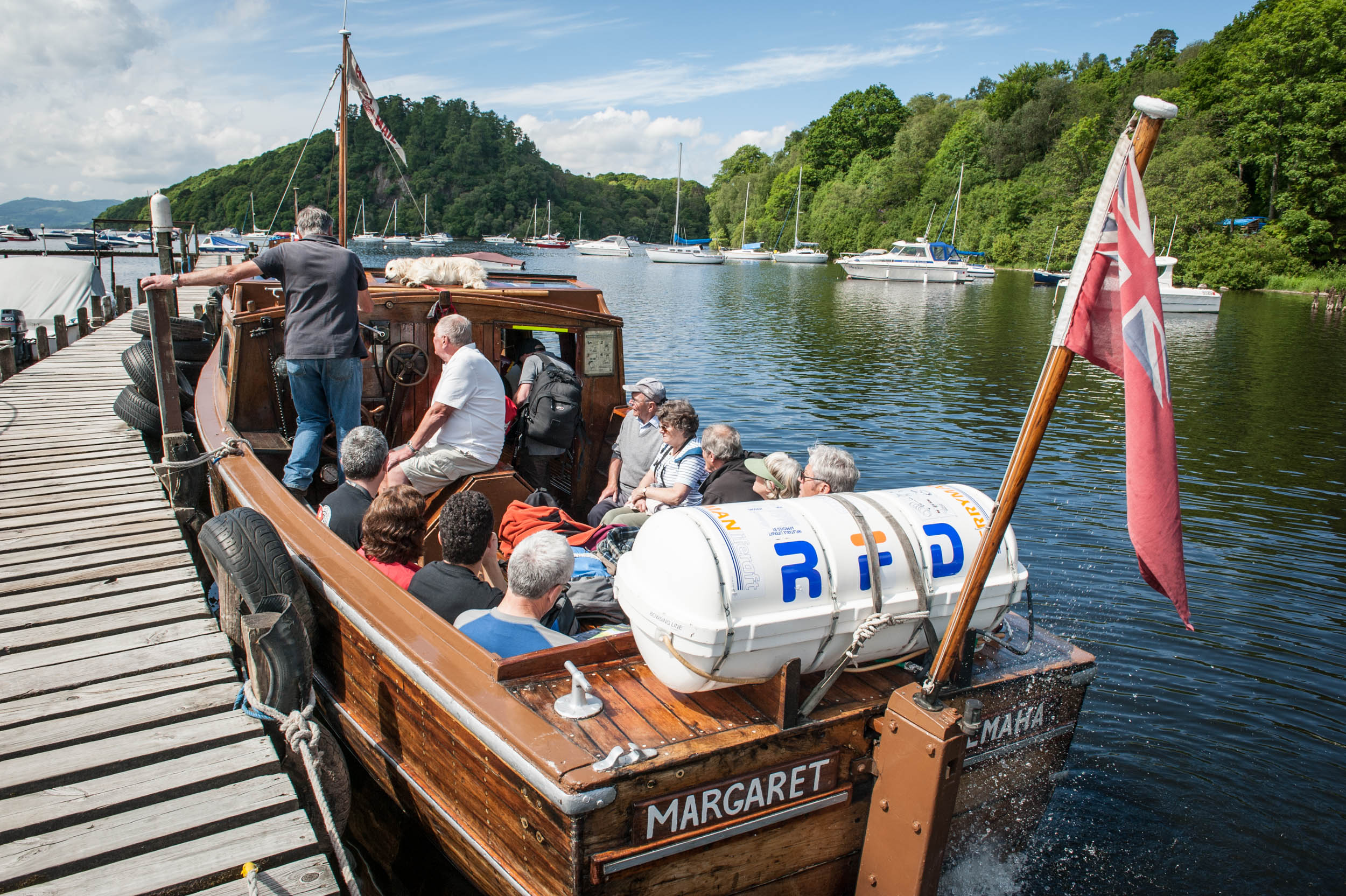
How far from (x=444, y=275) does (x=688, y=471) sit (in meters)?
2.45

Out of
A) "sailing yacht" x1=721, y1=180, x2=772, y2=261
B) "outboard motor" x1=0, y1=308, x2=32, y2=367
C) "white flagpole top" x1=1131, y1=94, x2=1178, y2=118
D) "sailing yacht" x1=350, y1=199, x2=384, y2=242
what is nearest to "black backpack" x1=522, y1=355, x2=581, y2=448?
"white flagpole top" x1=1131, y1=94, x2=1178, y2=118

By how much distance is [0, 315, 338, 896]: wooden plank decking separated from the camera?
3.08 meters

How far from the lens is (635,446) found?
20.7 feet

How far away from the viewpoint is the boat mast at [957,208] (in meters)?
65.0

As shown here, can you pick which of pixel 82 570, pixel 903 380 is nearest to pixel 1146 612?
pixel 82 570

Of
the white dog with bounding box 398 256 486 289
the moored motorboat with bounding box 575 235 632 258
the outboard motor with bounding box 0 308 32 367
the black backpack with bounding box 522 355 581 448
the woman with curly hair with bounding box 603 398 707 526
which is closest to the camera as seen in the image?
the woman with curly hair with bounding box 603 398 707 526

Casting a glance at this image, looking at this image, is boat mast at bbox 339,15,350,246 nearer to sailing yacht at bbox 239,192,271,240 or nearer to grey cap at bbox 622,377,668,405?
grey cap at bbox 622,377,668,405

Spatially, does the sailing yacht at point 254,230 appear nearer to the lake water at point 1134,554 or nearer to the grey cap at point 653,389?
the lake water at point 1134,554

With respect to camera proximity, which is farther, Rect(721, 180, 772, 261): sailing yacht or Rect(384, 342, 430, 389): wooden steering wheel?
Rect(721, 180, 772, 261): sailing yacht

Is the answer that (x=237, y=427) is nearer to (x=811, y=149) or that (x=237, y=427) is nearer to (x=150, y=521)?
(x=150, y=521)

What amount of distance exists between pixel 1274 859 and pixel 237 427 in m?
6.89

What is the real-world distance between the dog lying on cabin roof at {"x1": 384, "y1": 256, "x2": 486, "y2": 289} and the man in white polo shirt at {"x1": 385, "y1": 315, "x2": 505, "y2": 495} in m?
1.13

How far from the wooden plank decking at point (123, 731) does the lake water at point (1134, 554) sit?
9.70 ft

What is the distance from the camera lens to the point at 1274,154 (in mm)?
50406
